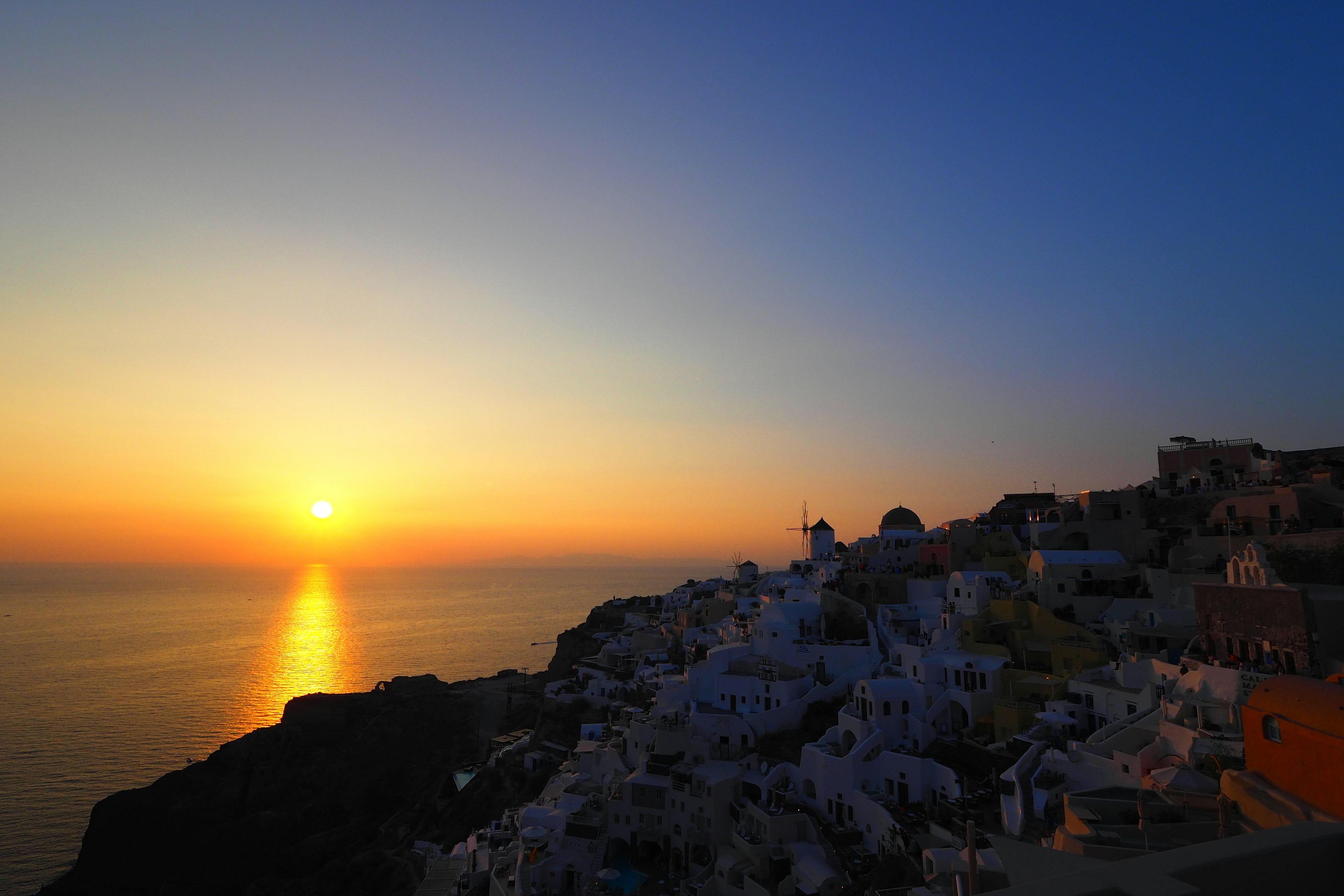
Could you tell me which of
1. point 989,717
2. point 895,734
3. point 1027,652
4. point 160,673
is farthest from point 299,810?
point 160,673

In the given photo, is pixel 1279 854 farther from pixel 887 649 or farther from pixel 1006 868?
pixel 887 649

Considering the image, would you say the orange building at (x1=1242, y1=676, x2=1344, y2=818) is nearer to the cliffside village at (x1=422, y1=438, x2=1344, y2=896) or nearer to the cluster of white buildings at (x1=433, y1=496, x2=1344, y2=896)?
the cliffside village at (x1=422, y1=438, x2=1344, y2=896)

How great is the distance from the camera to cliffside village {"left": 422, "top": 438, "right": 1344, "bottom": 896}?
14.4 metres

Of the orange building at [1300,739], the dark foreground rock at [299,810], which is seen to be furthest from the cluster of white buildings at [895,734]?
the dark foreground rock at [299,810]

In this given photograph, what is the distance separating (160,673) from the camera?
86438mm

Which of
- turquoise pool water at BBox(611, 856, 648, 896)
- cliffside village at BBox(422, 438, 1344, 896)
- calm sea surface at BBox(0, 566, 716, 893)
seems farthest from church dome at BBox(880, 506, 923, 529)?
calm sea surface at BBox(0, 566, 716, 893)

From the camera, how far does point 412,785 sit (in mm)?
47812

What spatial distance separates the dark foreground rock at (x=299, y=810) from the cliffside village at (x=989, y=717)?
24.4ft

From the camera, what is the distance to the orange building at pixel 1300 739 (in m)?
8.75

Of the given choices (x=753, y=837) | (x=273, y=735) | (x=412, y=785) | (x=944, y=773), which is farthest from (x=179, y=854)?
(x=944, y=773)

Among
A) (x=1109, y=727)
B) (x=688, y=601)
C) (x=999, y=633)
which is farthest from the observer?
(x=688, y=601)

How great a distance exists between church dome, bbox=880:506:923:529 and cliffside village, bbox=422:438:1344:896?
8060 mm

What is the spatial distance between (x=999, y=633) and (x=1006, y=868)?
27.8m

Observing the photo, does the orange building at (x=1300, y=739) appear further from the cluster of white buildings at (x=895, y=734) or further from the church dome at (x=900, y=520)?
the church dome at (x=900, y=520)
